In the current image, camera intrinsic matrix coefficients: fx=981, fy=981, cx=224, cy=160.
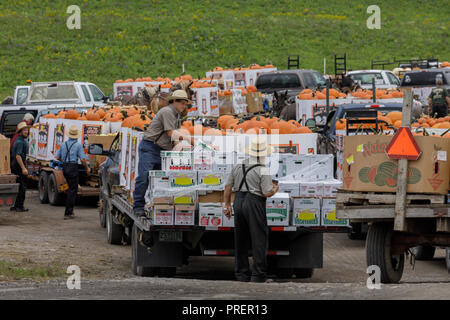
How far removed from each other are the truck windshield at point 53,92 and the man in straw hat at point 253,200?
18875mm

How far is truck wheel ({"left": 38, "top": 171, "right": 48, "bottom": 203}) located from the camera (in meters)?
21.9

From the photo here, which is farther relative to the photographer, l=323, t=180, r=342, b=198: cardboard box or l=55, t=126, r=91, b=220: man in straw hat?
l=55, t=126, r=91, b=220: man in straw hat

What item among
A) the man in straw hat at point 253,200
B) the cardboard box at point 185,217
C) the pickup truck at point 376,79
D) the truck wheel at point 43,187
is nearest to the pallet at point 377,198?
the man in straw hat at point 253,200

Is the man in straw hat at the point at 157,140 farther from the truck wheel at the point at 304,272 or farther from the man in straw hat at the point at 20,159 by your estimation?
the man in straw hat at the point at 20,159

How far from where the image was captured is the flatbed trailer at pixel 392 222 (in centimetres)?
1044

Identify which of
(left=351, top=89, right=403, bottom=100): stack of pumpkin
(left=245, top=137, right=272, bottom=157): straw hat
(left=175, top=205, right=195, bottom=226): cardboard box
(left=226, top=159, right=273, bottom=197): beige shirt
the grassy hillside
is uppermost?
the grassy hillside

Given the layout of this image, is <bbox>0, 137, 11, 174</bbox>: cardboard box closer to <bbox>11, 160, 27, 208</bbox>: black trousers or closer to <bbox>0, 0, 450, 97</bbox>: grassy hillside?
<bbox>11, 160, 27, 208</bbox>: black trousers

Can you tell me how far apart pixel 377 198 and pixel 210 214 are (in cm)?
A: 200

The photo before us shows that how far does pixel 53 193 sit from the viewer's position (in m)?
21.4

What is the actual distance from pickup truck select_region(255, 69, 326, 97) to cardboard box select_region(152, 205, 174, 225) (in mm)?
21464

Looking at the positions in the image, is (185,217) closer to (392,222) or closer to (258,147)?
(258,147)

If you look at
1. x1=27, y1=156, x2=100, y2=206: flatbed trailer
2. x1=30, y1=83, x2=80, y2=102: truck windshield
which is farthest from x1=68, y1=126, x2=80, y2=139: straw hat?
x1=30, y1=83, x2=80, y2=102: truck windshield

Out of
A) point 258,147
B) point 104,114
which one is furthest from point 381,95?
point 258,147
